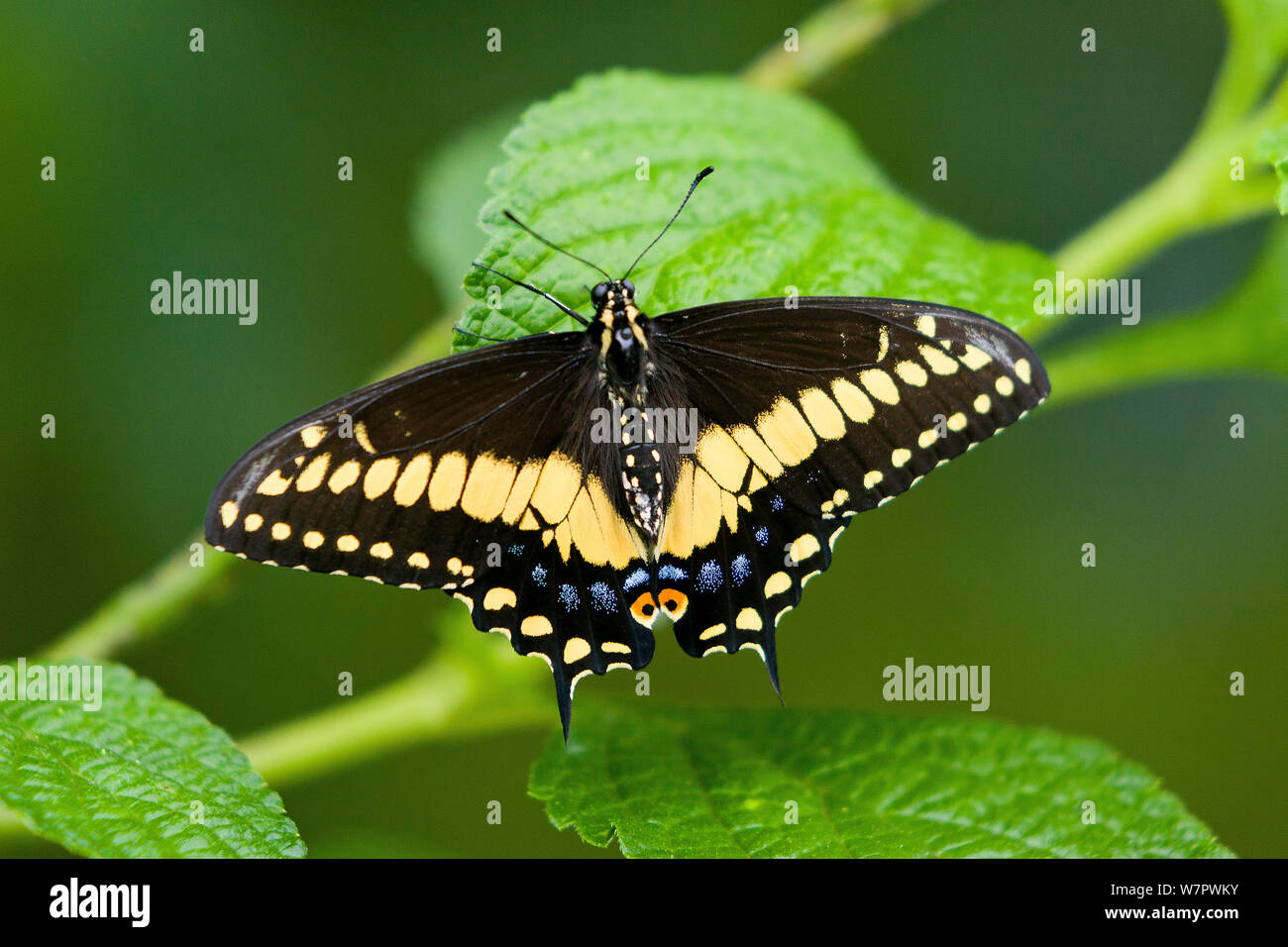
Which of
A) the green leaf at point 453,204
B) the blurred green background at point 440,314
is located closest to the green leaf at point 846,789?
the green leaf at point 453,204

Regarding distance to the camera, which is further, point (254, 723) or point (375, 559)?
point (254, 723)

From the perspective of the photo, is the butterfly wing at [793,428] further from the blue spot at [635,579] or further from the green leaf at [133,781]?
the green leaf at [133,781]

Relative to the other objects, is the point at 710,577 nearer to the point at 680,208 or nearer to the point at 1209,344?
the point at 680,208

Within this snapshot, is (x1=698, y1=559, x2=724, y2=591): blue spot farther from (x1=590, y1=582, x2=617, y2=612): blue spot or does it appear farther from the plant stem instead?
the plant stem

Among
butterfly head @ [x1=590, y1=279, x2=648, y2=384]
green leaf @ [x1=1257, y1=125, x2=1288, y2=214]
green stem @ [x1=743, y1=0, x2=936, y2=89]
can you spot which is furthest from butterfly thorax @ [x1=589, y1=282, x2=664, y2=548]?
green leaf @ [x1=1257, y1=125, x2=1288, y2=214]
